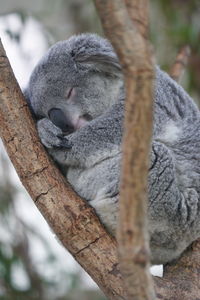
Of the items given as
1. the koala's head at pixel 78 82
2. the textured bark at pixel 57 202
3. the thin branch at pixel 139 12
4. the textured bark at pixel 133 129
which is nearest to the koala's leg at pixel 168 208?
the textured bark at pixel 57 202

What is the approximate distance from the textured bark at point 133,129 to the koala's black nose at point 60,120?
1.84 metres

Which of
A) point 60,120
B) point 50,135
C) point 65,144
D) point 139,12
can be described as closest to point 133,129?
point 139,12

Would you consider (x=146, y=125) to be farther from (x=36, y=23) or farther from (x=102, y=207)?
(x=36, y=23)

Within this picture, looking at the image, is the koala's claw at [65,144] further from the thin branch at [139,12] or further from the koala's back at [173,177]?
the thin branch at [139,12]

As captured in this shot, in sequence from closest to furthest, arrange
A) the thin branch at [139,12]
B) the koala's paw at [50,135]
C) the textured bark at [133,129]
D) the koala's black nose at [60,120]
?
the textured bark at [133,129]
the thin branch at [139,12]
the koala's paw at [50,135]
the koala's black nose at [60,120]

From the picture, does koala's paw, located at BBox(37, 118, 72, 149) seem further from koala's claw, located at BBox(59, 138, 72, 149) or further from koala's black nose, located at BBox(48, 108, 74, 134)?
koala's black nose, located at BBox(48, 108, 74, 134)

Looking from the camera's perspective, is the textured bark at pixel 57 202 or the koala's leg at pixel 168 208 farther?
the koala's leg at pixel 168 208

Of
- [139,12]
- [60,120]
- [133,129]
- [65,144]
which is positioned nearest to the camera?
[133,129]

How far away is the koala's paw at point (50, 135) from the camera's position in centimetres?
342

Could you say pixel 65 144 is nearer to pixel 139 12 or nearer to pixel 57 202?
pixel 57 202

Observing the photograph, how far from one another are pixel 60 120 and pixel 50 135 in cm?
42

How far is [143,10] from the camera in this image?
3018 millimetres

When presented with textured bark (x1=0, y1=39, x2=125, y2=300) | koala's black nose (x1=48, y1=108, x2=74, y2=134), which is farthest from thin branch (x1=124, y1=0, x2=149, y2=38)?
koala's black nose (x1=48, y1=108, x2=74, y2=134)

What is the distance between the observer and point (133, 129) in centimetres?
200
